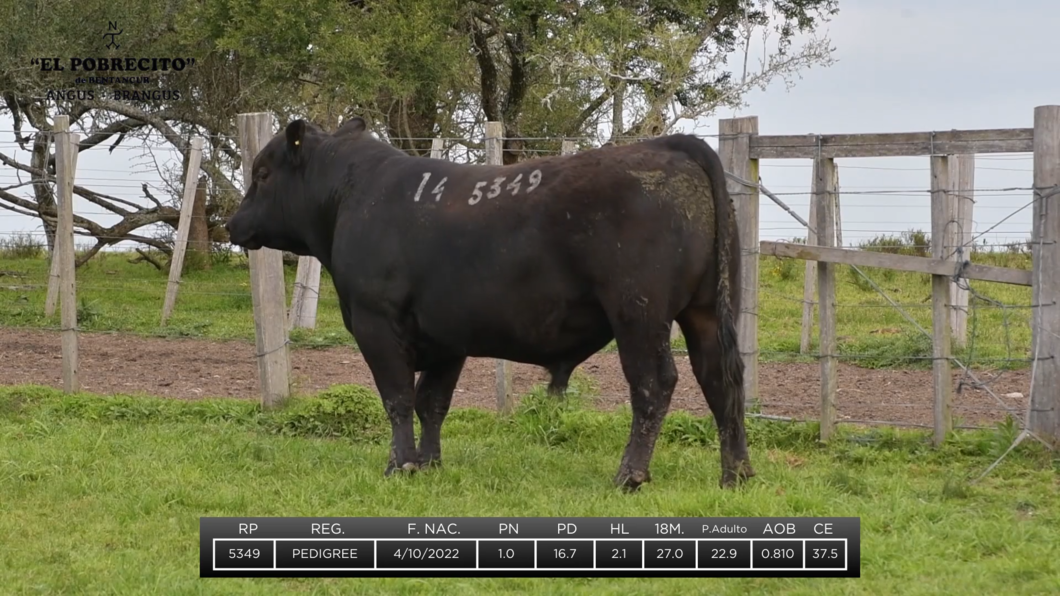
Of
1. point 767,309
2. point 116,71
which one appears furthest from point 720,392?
point 116,71

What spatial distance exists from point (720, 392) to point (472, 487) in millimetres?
1546

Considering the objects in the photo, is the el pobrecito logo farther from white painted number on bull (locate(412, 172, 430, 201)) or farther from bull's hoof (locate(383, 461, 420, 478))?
bull's hoof (locate(383, 461, 420, 478))

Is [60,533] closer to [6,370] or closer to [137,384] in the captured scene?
[137,384]

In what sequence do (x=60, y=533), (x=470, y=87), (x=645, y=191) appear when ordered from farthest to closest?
1. (x=470, y=87)
2. (x=645, y=191)
3. (x=60, y=533)

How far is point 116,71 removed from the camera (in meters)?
20.4

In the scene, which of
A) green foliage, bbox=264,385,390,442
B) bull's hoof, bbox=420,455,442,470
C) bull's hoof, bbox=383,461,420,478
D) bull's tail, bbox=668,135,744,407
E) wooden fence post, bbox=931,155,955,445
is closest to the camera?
bull's tail, bbox=668,135,744,407

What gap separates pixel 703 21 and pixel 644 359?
1435 cm

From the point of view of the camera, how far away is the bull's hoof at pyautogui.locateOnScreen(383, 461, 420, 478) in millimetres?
7785

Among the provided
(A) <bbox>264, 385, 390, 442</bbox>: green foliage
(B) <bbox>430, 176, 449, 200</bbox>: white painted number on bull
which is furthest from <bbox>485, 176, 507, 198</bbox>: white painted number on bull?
(A) <bbox>264, 385, 390, 442</bbox>: green foliage

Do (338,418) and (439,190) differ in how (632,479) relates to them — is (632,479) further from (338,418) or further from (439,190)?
(338,418)

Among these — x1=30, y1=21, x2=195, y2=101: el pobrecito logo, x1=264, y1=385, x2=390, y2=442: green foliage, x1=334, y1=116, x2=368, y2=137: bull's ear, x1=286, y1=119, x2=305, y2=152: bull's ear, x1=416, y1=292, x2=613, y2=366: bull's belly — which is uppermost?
x1=30, y1=21, x2=195, y2=101: el pobrecito logo

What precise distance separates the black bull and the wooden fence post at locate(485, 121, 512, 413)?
1636mm

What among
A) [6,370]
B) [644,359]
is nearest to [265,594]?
[644,359]

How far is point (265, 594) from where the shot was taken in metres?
5.54
